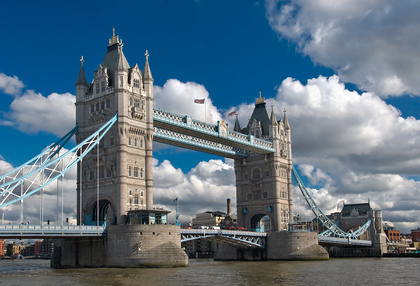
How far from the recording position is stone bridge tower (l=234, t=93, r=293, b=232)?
107 metres

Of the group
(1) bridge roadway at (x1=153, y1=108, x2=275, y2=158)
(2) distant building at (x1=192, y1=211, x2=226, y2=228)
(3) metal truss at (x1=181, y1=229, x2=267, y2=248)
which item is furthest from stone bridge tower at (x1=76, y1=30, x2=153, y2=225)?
(2) distant building at (x1=192, y1=211, x2=226, y2=228)

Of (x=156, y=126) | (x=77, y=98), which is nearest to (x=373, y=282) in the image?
(x=156, y=126)

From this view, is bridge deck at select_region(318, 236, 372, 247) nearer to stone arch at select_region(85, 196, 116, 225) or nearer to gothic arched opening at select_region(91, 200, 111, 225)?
gothic arched opening at select_region(91, 200, 111, 225)

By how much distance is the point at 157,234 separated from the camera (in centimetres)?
6819

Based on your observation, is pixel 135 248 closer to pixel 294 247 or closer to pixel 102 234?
pixel 102 234

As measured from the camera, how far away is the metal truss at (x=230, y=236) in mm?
79169

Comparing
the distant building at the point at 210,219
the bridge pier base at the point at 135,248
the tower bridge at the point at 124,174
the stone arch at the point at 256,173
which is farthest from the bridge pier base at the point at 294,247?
the distant building at the point at 210,219

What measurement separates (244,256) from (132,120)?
3866 cm

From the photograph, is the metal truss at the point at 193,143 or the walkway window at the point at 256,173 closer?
the metal truss at the point at 193,143

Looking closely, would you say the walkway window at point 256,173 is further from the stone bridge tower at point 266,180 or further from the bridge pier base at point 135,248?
the bridge pier base at point 135,248

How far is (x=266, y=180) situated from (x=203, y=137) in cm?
2076

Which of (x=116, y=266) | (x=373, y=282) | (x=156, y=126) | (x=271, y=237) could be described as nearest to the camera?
(x=373, y=282)

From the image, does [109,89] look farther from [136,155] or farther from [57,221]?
[57,221]

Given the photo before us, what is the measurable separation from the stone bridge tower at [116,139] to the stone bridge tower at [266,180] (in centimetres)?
3510
